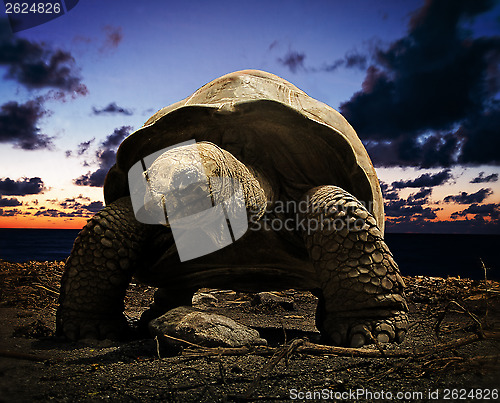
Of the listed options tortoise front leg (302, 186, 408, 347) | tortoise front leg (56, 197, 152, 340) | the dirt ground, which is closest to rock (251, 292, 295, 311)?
tortoise front leg (56, 197, 152, 340)

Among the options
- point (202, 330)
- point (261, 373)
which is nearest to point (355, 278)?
point (202, 330)

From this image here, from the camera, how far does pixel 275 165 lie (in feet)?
14.1

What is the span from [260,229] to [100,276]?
1.56m

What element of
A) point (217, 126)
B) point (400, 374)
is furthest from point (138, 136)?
point (400, 374)

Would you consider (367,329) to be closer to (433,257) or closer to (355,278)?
(355,278)

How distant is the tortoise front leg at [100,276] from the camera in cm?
353

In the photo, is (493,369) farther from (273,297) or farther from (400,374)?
(273,297)

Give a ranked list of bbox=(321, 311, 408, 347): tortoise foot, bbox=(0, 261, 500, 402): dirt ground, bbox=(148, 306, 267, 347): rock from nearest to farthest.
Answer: bbox=(0, 261, 500, 402): dirt ground, bbox=(148, 306, 267, 347): rock, bbox=(321, 311, 408, 347): tortoise foot

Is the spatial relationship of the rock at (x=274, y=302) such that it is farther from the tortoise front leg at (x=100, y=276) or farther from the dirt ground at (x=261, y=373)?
the dirt ground at (x=261, y=373)

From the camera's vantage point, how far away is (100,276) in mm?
3660

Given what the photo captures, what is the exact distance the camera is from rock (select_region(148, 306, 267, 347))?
8.59 feet

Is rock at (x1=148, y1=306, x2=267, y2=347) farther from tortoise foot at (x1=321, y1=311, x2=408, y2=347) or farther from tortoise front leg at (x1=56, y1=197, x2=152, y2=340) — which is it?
tortoise front leg at (x1=56, y1=197, x2=152, y2=340)

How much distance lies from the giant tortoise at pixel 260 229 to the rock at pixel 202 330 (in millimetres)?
708

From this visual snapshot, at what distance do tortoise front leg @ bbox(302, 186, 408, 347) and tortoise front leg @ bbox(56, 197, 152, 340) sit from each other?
1.76m
